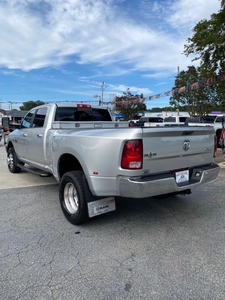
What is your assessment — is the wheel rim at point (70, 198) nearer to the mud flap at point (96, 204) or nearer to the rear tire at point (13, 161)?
the mud flap at point (96, 204)

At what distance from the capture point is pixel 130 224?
3.68 metres

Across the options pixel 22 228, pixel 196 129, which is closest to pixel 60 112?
pixel 22 228

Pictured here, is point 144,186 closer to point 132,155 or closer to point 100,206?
point 132,155

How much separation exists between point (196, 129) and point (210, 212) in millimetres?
1598

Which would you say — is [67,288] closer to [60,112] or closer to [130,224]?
[130,224]

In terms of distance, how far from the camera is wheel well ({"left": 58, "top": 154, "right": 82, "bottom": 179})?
3.89 meters

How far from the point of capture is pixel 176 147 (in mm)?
3240

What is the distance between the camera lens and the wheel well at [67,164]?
389 cm

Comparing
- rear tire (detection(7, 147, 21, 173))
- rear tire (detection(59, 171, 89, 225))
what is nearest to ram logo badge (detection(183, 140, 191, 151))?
rear tire (detection(59, 171, 89, 225))

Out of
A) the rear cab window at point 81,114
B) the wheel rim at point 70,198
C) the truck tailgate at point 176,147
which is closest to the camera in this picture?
the truck tailgate at point 176,147

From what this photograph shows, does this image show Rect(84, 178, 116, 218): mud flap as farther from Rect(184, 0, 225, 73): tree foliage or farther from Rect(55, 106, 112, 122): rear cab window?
Rect(184, 0, 225, 73): tree foliage

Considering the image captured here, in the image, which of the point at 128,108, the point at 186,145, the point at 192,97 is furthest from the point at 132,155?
the point at 128,108

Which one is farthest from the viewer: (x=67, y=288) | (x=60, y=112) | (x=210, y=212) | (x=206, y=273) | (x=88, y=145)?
(x=60, y=112)

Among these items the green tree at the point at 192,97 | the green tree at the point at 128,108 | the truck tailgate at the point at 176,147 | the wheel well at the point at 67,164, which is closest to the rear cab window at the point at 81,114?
the wheel well at the point at 67,164
